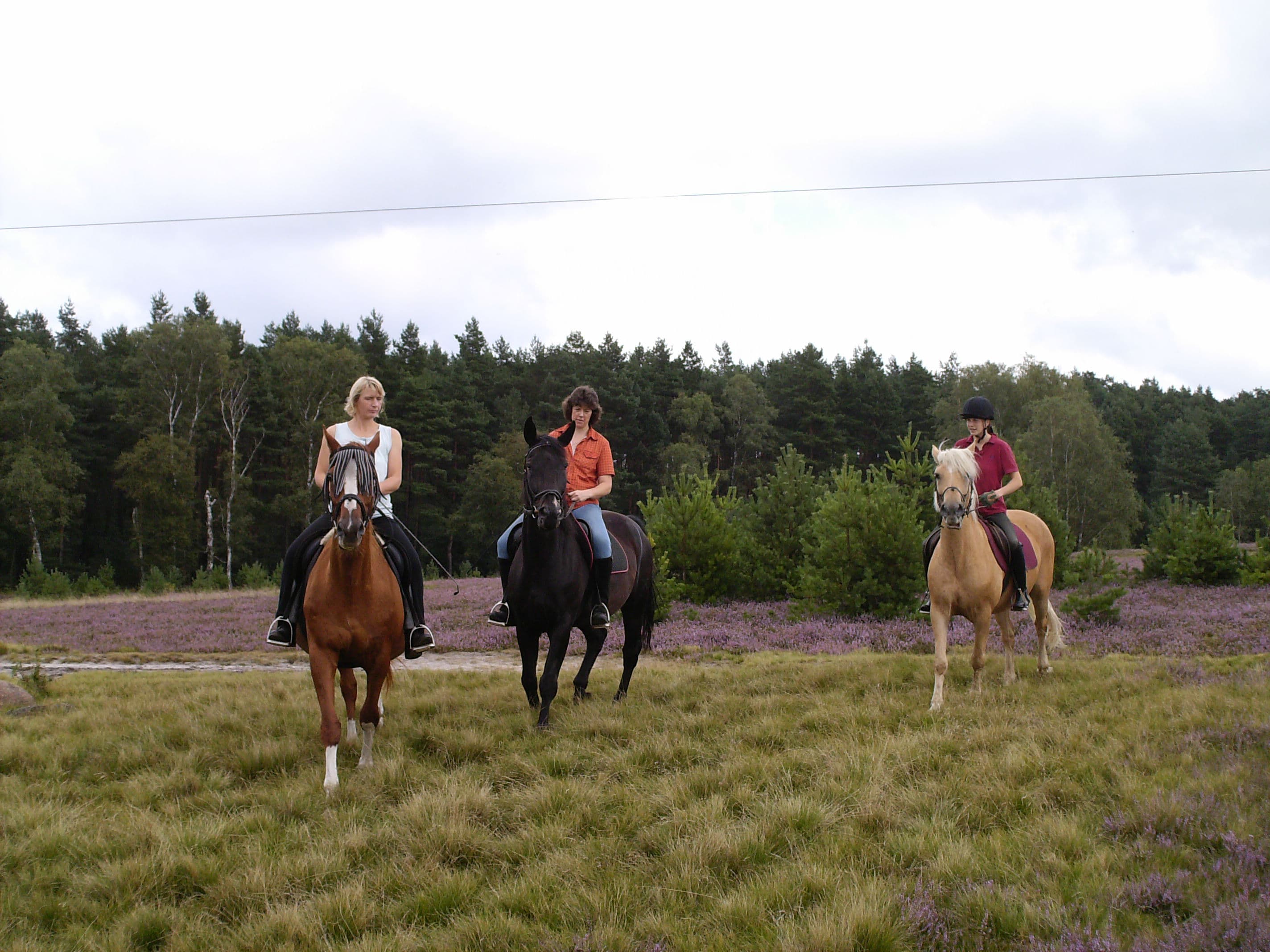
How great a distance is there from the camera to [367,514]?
534cm

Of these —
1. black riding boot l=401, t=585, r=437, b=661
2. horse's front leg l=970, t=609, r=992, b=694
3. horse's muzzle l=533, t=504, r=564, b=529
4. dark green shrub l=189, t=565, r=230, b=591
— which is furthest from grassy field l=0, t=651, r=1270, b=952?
dark green shrub l=189, t=565, r=230, b=591

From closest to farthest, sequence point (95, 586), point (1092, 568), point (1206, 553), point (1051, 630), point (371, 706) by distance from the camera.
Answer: point (371, 706) < point (1051, 630) < point (1092, 568) < point (1206, 553) < point (95, 586)

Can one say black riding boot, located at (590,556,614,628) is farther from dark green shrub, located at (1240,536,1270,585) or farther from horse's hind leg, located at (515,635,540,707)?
dark green shrub, located at (1240,536,1270,585)

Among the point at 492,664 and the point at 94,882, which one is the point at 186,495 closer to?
the point at 492,664

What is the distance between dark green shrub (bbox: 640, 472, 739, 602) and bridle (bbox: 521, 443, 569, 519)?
35.4ft

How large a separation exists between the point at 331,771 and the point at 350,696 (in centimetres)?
89

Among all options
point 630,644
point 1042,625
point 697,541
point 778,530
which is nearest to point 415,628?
point 630,644

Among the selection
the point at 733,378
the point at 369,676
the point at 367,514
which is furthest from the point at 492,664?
the point at 733,378

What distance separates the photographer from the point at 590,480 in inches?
301

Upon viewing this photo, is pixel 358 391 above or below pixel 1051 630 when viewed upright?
above

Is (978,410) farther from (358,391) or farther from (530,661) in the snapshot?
(358,391)

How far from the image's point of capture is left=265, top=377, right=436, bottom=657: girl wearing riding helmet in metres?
6.12

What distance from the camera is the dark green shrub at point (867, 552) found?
46.4 ft

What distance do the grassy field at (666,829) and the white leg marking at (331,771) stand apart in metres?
0.10
